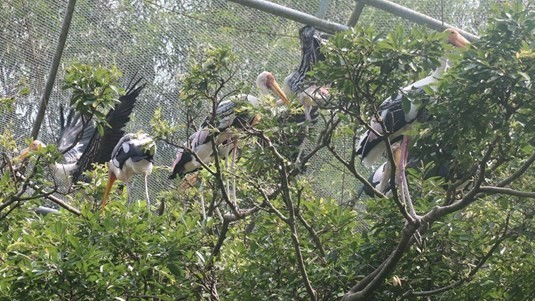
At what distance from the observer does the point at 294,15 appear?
198 inches

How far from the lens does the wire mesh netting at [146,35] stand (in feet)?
18.0

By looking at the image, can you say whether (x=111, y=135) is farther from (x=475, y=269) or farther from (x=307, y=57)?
(x=475, y=269)

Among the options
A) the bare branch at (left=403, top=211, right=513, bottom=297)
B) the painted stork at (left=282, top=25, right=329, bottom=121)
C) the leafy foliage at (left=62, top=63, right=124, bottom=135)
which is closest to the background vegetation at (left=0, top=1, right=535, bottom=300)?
the bare branch at (left=403, top=211, right=513, bottom=297)

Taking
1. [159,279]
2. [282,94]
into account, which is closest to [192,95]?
[159,279]

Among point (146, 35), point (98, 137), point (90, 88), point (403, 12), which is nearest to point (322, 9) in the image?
point (403, 12)

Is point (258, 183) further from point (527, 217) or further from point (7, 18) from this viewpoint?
point (7, 18)

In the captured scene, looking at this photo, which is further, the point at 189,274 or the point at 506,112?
the point at 189,274

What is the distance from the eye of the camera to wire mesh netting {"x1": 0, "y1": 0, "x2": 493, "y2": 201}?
5473 mm

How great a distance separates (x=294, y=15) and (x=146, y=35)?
35.3 inches

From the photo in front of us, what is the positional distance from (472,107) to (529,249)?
0.75m

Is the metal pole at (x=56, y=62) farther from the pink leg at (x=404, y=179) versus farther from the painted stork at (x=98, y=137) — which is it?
the pink leg at (x=404, y=179)

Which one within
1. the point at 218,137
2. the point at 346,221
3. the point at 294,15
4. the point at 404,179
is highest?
the point at 294,15

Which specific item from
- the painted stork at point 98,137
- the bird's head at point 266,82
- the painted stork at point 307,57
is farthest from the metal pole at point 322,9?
the painted stork at point 98,137

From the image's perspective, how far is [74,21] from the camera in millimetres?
5488
